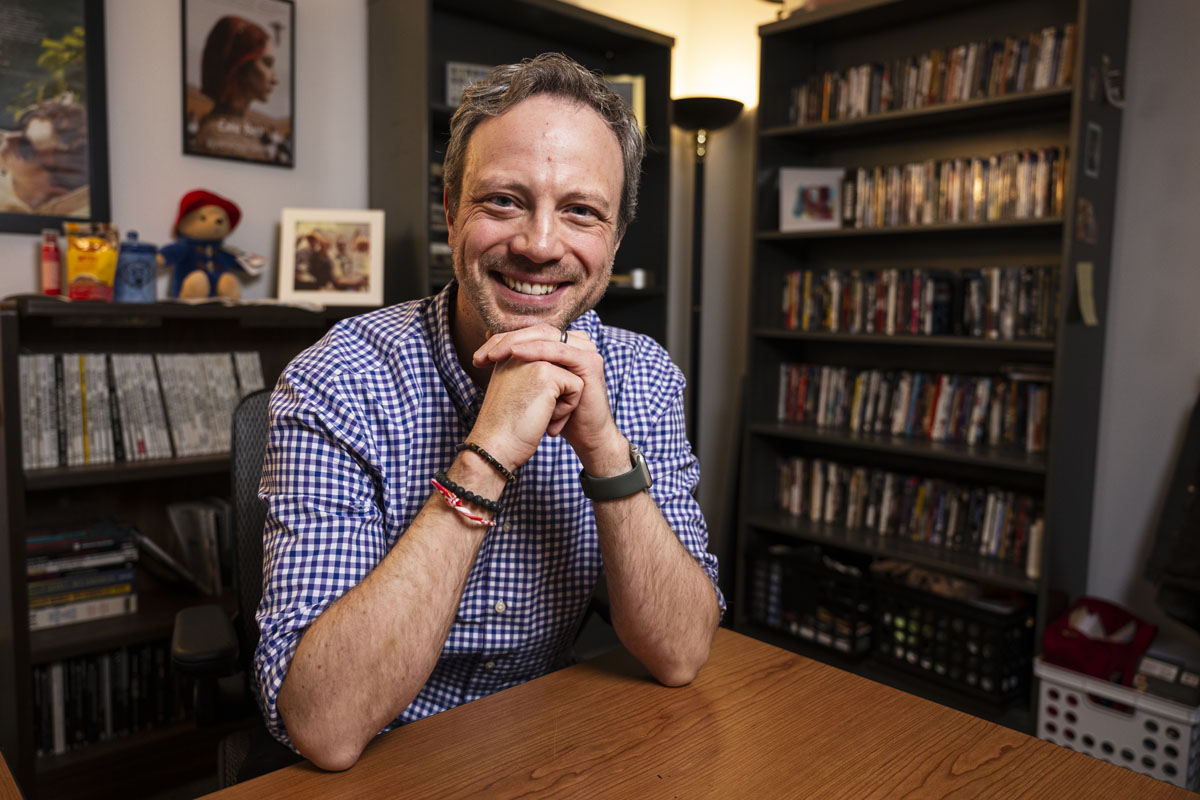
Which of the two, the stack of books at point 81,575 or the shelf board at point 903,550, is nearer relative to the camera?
the stack of books at point 81,575

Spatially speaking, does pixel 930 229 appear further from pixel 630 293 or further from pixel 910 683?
pixel 910 683

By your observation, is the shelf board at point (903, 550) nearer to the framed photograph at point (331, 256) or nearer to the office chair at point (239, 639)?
the framed photograph at point (331, 256)

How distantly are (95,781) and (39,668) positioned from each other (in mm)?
306

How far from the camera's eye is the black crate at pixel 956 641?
2.50 m

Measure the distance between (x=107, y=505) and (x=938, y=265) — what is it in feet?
8.71

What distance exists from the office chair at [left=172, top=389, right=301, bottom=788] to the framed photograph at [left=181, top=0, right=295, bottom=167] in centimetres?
135

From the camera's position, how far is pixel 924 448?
8.76 feet

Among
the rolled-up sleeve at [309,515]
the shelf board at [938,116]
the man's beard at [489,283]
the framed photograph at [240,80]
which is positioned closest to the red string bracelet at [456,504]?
the rolled-up sleeve at [309,515]

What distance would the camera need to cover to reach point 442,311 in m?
1.16

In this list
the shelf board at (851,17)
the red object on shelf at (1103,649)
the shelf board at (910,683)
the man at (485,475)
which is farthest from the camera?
the shelf board at (851,17)

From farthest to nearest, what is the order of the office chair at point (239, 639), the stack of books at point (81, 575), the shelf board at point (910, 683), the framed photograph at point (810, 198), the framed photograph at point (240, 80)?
1. the framed photograph at point (810, 198)
2. the shelf board at point (910, 683)
3. the framed photograph at point (240, 80)
4. the stack of books at point (81, 575)
5. the office chair at point (239, 639)

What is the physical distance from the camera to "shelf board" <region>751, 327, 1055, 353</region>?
244 centimetres

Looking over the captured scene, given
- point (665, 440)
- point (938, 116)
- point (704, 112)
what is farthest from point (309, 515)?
point (704, 112)

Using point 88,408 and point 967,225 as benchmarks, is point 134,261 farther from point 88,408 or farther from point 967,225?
point 967,225
